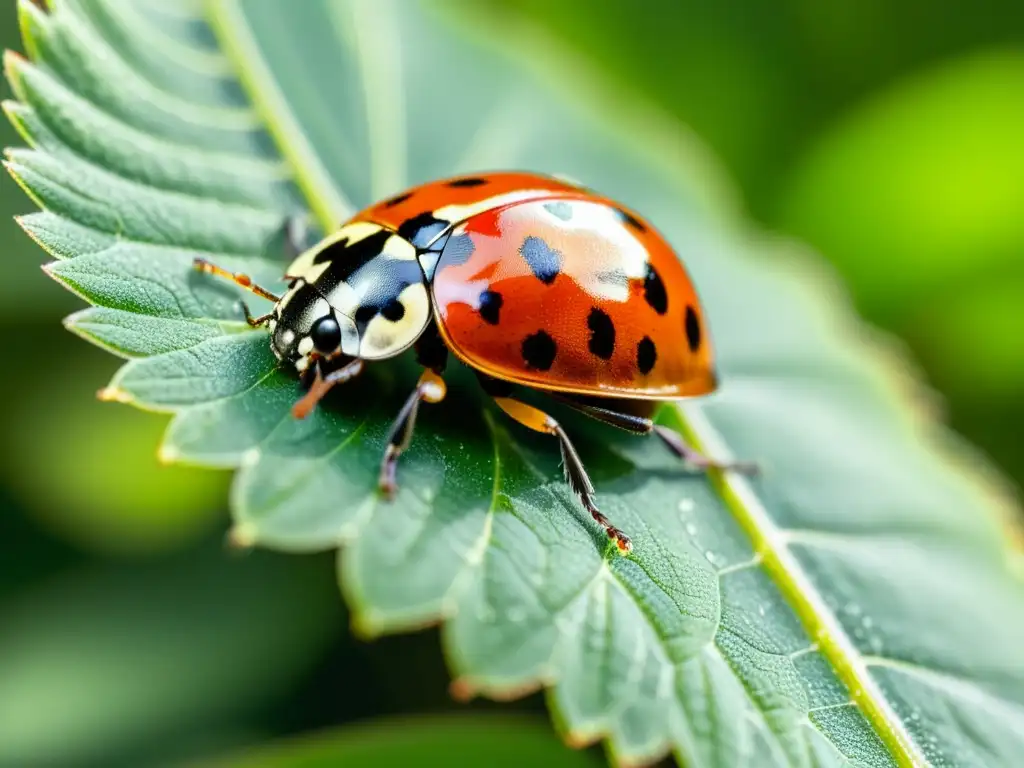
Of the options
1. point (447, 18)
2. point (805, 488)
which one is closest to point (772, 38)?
point (447, 18)

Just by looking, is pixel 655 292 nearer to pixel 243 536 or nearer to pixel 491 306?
pixel 491 306

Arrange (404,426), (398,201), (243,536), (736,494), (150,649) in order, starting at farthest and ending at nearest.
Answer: (150,649)
(736,494)
(398,201)
(404,426)
(243,536)

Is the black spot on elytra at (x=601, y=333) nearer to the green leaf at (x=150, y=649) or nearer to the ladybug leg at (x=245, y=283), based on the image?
the ladybug leg at (x=245, y=283)

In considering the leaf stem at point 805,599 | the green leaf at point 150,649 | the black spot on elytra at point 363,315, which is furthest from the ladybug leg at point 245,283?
the green leaf at point 150,649

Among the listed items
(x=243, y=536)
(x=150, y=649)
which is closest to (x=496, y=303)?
(x=243, y=536)

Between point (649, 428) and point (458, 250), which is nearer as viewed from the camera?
point (458, 250)

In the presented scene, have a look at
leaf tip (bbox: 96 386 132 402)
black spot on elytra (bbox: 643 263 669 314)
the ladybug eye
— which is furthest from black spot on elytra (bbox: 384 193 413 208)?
leaf tip (bbox: 96 386 132 402)

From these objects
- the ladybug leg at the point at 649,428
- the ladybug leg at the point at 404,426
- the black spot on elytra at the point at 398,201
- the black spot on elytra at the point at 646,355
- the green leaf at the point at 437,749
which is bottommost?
the green leaf at the point at 437,749

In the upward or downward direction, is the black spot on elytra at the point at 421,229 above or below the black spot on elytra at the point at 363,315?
above
